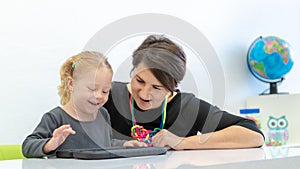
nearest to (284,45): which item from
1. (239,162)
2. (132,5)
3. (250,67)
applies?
(250,67)

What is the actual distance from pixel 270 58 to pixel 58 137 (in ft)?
7.64

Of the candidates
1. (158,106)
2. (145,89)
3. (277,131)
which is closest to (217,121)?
(158,106)

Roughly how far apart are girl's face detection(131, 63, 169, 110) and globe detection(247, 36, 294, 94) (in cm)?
199

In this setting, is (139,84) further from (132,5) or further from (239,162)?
(132,5)

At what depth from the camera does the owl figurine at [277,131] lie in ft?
9.62

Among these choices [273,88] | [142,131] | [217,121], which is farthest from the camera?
[273,88]

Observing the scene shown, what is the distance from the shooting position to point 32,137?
1068 millimetres

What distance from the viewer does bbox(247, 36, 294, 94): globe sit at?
119 inches

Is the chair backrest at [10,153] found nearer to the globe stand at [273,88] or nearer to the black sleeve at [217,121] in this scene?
the black sleeve at [217,121]

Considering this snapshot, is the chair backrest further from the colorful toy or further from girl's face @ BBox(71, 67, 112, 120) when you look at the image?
girl's face @ BBox(71, 67, 112, 120)

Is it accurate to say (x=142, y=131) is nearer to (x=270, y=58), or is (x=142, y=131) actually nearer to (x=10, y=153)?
(x=10, y=153)

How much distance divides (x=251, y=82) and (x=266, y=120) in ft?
1.01

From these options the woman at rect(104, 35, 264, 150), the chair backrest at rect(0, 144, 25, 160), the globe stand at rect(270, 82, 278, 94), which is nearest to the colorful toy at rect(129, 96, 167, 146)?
the woman at rect(104, 35, 264, 150)

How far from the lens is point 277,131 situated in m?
2.97
